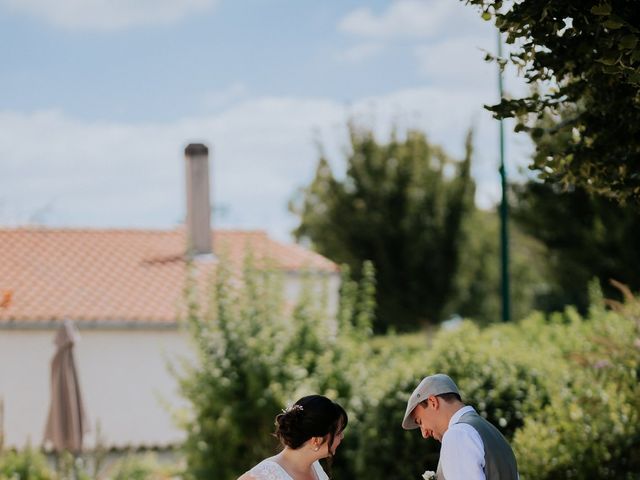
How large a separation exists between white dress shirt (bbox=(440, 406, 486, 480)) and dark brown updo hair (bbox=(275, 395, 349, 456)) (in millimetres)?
588

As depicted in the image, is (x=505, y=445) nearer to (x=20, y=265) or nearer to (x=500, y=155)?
(x=500, y=155)

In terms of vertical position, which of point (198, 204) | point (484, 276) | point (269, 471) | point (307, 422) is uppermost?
point (198, 204)

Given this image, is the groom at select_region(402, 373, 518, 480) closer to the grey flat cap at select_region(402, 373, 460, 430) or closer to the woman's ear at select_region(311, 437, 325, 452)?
the grey flat cap at select_region(402, 373, 460, 430)

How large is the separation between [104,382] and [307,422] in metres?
20.8

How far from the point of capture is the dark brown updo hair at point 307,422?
18.7ft

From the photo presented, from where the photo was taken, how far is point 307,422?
18.7ft

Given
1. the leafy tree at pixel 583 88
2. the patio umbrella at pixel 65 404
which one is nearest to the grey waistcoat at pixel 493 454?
the leafy tree at pixel 583 88

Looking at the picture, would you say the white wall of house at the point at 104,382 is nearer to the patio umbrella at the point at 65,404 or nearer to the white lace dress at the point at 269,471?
the patio umbrella at the point at 65,404

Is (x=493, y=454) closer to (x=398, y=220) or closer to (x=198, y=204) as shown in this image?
(x=198, y=204)

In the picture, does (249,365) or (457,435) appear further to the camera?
(249,365)

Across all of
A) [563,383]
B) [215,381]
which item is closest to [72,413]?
[215,381]

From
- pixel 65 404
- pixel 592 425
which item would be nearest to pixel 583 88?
pixel 592 425

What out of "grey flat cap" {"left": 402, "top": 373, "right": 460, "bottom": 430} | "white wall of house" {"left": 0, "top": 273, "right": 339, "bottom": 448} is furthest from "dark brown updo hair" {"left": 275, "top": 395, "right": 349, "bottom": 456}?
"white wall of house" {"left": 0, "top": 273, "right": 339, "bottom": 448}

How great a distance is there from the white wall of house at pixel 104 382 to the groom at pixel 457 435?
65.8ft
